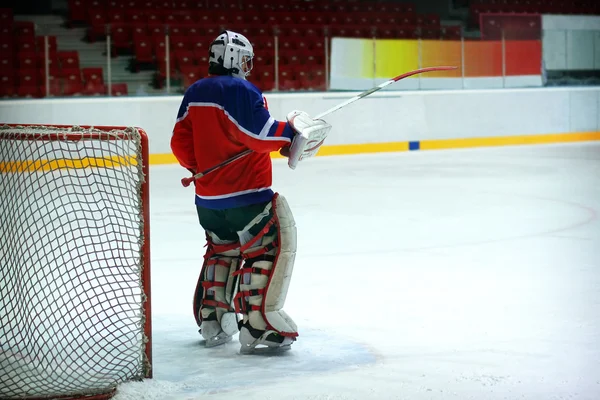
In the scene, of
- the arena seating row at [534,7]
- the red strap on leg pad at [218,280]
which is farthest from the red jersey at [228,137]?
the arena seating row at [534,7]

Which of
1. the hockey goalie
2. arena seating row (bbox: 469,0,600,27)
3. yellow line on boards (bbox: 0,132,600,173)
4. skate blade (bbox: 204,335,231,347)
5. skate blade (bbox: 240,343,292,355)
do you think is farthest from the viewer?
arena seating row (bbox: 469,0,600,27)

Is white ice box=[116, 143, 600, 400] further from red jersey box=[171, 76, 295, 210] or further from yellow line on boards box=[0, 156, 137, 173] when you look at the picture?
yellow line on boards box=[0, 156, 137, 173]

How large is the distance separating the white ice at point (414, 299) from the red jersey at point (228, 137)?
637 mm

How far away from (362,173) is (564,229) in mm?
4283

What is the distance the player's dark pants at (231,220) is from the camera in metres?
3.52

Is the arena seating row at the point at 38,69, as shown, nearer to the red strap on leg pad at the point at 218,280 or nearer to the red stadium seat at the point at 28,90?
the red stadium seat at the point at 28,90

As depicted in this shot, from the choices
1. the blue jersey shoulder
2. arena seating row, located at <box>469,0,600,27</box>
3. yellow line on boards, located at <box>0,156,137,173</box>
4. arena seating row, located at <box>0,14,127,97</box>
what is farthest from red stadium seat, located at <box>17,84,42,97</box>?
the blue jersey shoulder

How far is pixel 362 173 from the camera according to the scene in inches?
417

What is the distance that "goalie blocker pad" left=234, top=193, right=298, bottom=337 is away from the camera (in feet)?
11.5

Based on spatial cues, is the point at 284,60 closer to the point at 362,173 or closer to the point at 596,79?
the point at 362,173

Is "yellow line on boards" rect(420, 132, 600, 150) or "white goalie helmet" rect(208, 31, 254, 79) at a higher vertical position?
"white goalie helmet" rect(208, 31, 254, 79)

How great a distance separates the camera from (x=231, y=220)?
11.7 feet

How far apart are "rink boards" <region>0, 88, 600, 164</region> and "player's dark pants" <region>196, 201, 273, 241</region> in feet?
24.9

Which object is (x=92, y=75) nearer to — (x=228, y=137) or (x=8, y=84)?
(x=8, y=84)
